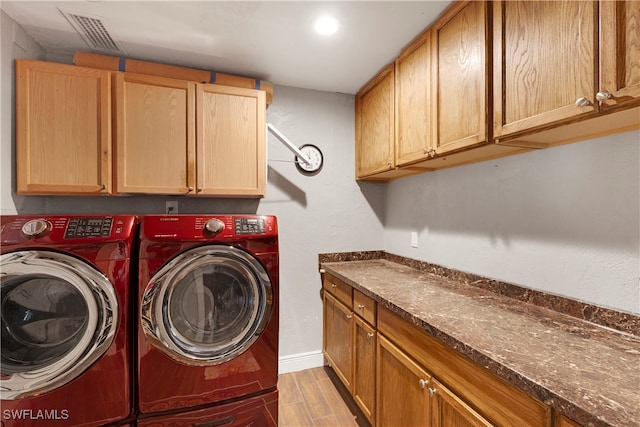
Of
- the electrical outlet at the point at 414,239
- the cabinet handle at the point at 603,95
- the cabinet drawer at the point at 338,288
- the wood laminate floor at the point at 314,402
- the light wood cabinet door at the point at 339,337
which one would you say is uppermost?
the cabinet handle at the point at 603,95

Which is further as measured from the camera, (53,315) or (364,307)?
(364,307)

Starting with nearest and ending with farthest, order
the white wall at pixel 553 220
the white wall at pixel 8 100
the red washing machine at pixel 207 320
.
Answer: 1. the white wall at pixel 553 220
2. the red washing machine at pixel 207 320
3. the white wall at pixel 8 100

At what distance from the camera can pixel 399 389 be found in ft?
4.38

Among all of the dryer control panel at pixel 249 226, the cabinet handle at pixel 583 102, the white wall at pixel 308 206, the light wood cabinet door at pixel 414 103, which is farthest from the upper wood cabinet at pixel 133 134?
the cabinet handle at pixel 583 102

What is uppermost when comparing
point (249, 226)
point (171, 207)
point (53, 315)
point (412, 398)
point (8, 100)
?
point (8, 100)

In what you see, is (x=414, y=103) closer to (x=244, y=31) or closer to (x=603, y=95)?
(x=603, y=95)

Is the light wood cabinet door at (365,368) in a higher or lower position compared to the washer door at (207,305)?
lower

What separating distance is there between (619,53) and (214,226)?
5.48 feet

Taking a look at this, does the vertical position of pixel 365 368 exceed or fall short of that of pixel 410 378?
it falls short

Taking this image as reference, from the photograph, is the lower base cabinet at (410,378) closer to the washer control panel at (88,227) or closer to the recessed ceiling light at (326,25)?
the washer control panel at (88,227)

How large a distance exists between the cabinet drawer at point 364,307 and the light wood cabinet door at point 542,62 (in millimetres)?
1051

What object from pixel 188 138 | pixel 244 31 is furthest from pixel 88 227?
pixel 244 31

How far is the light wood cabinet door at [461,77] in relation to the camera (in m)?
1.24

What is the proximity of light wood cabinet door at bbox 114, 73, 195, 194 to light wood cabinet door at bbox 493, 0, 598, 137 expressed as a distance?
1.75 meters
